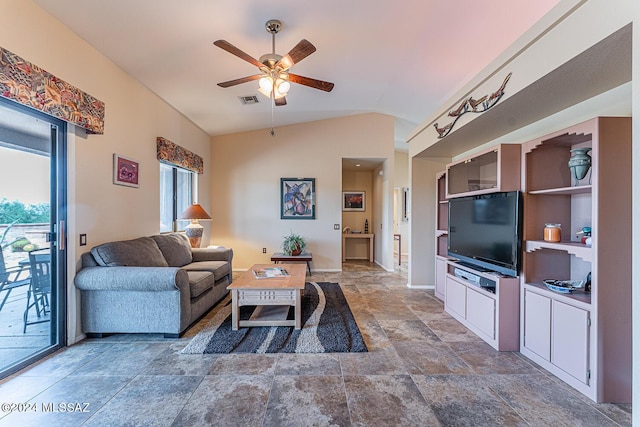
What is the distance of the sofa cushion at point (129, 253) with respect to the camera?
8.73 feet

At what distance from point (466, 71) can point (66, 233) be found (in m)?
4.51

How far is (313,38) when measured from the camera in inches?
113

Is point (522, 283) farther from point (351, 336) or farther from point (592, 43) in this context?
point (592, 43)

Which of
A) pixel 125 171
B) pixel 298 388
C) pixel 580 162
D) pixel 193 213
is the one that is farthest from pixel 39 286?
pixel 580 162

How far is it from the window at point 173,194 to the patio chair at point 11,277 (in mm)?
1999

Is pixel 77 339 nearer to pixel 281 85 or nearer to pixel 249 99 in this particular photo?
pixel 281 85

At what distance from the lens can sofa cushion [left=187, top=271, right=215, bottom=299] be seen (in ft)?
9.46

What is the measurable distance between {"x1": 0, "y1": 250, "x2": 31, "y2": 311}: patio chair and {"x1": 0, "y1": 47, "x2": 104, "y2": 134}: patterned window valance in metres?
1.14

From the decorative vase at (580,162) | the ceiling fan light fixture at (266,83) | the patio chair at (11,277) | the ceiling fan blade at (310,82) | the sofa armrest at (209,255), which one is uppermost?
the ceiling fan blade at (310,82)

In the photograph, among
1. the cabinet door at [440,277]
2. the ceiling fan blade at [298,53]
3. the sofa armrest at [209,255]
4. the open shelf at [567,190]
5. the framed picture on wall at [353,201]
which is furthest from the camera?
the framed picture on wall at [353,201]

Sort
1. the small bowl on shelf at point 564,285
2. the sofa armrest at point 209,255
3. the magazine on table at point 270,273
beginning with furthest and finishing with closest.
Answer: the sofa armrest at point 209,255 → the magazine on table at point 270,273 → the small bowl on shelf at point 564,285

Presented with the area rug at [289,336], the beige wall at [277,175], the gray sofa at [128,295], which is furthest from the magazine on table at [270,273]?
the beige wall at [277,175]

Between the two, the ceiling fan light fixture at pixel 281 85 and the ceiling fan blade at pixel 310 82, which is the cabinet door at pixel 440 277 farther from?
the ceiling fan light fixture at pixel 281 85

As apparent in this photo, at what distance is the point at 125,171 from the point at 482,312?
4131mm
